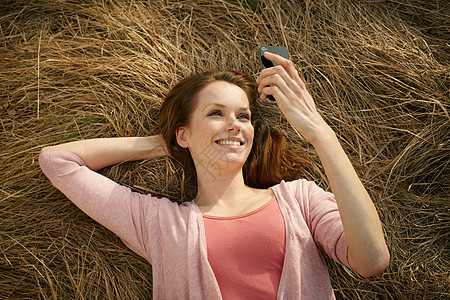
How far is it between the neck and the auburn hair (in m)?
0.25

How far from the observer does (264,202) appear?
263cm

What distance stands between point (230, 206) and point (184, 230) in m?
0.38

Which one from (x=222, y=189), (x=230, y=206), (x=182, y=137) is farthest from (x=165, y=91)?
(x=230, y=206)

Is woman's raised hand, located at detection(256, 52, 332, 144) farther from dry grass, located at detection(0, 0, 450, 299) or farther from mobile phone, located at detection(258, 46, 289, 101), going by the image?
dry grass, located at detection(0, 0, 450, 299)

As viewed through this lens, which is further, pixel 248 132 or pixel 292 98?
pixel 248 132

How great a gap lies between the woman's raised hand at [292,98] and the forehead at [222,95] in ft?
0.63

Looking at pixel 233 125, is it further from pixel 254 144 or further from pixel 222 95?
pixel 254 144

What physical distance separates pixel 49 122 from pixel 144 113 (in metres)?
0.80

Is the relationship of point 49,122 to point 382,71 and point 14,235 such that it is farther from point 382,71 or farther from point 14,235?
point 382,71

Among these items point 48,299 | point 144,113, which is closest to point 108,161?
point 144,113

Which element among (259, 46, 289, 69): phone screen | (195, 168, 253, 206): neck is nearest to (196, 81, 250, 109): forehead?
(259, 46, 289, 69): phone screen

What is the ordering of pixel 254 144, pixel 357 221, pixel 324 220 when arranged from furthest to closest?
pixel 254 144 → pixel 324 220 → pixel 357 221

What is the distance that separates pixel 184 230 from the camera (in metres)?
2.51

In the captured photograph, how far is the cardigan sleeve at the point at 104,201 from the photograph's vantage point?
8.37 feet
